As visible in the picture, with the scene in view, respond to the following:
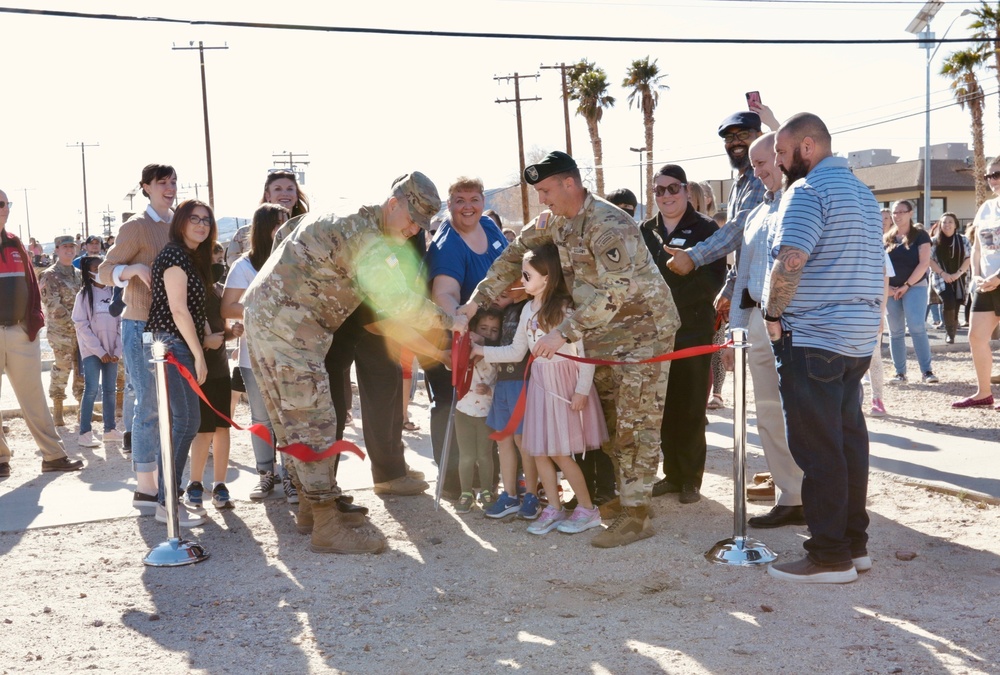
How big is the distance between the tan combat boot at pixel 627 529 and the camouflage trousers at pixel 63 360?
6535mm

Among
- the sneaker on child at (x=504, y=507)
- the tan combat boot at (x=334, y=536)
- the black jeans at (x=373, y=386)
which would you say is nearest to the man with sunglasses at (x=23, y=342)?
the black jeans at (x=373, y=386)

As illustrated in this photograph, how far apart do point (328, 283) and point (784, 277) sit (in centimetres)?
238

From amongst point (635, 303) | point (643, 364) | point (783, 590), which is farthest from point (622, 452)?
point (783, 590)

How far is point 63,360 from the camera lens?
30.9ft

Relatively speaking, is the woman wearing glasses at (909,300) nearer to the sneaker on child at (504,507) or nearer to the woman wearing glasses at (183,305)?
the sneaker on child at (504,507)

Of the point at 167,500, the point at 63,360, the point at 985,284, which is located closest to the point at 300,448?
the point at 167,500

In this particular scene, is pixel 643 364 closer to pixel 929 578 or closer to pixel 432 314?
pixel 432 314

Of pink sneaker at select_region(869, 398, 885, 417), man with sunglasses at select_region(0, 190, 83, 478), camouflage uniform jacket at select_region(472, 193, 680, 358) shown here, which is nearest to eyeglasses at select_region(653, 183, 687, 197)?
camouflage uniform jacket at select_region(472, 193, 680, 358)

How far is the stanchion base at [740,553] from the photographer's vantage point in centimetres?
458

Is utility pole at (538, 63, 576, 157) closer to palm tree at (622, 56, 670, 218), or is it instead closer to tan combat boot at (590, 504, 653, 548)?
palm tree at (622, 56, 670, 218)

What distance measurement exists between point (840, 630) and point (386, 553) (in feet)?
7.85

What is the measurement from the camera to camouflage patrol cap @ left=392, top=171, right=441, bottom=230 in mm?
4742

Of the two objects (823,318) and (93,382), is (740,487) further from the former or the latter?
(93,382)

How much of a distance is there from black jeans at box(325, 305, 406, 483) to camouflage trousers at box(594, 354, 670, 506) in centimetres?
165
